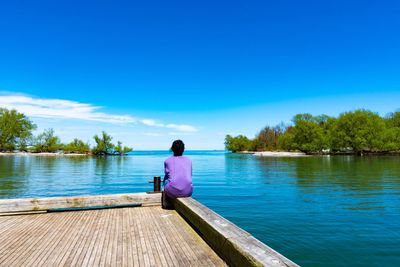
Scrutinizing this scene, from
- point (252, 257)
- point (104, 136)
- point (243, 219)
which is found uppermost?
point (104, 136)

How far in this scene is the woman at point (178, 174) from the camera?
7762 millimetres

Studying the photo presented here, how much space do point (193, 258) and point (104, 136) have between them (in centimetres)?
12046

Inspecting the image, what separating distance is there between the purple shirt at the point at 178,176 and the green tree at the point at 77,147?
131 m

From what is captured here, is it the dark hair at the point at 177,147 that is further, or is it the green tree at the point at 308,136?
the green tree at the point at 308,136

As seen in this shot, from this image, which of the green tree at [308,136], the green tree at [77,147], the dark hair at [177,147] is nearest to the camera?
the dark hair at [177,147]

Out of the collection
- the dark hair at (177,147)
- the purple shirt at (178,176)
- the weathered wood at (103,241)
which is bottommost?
the weathered wood at (103,241)

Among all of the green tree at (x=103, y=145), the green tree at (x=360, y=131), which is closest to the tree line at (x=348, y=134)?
the green tree at (x=360, y=131)

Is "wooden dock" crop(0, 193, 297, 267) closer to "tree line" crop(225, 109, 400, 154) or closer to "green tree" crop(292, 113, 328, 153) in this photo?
"tree line" crop(225, 109, 400, 154)

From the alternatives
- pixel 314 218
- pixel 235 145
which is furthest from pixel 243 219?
pixel 235 145

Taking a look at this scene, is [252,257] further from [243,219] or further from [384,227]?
[384,227]

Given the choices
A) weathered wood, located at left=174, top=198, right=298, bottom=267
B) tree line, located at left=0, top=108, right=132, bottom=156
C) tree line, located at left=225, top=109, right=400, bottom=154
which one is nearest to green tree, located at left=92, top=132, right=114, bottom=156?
tree line, located at left=0, top=108, right=132, bottom=156

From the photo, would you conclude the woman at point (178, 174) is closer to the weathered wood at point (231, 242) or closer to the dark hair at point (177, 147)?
the dark hair at point (177, 147)

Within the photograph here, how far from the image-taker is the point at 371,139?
90.2 m

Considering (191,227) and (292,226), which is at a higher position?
(191,227)
